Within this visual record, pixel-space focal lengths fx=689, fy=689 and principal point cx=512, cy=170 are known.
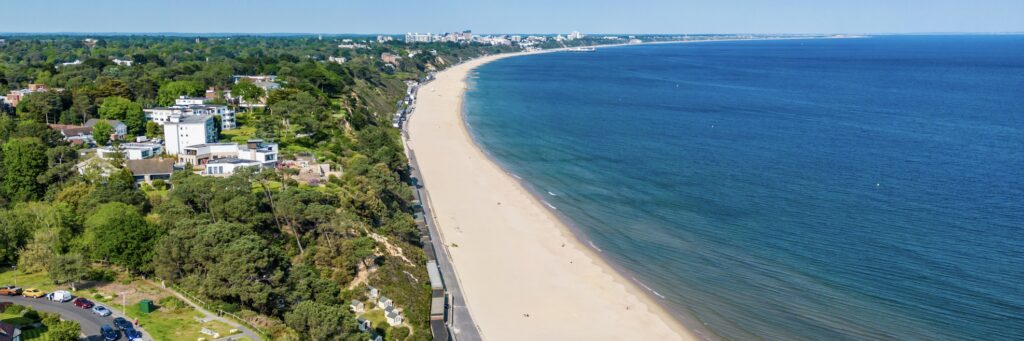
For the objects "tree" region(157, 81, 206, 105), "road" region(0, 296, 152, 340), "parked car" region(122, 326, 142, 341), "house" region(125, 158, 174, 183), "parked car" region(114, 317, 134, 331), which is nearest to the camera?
"parked car" region(122, 326, 142, 341)

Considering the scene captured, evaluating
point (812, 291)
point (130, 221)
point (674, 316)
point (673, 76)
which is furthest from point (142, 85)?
point (673, 76)

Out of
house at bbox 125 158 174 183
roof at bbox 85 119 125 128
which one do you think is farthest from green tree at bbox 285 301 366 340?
roof at bbox 85 119 125 128

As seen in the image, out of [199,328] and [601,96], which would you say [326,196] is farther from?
[601,96]

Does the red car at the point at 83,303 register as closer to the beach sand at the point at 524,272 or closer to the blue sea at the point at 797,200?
the beach sand at the point at 524,272

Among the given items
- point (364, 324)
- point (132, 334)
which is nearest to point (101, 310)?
point (132, 334)

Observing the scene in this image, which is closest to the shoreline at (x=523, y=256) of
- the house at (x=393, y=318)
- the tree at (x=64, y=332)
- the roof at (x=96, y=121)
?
the house at (x=393, y=318)

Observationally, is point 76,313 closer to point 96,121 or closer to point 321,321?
point 321,321

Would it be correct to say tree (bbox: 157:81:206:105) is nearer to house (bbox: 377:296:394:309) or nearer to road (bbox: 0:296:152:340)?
road (bbox: 0:296:152:340)
